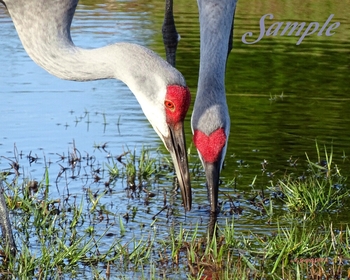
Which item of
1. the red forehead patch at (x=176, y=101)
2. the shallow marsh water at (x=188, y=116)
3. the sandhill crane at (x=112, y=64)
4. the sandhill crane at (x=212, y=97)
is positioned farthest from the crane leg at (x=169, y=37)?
the red forehead patch at (x=176, y=101)

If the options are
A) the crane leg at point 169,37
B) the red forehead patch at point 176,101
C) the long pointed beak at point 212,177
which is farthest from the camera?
the crane leg at point 169,37

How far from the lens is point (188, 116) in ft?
31.8

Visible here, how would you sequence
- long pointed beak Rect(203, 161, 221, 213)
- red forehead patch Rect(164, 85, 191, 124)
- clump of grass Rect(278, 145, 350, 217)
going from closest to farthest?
red forehead patch Rect(164, 85, 191, 124), long pointed beak Rect(203, 161, 221, 213), clump of grass Rect(278, 145, 350, 217)

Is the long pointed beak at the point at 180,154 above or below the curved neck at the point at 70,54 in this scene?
below

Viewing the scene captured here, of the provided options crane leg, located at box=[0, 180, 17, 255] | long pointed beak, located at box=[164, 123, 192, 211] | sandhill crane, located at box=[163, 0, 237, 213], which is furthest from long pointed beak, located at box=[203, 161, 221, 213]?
crane leg, located at box=[0, 180, 17, 255]

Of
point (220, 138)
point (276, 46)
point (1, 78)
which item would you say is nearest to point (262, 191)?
point (220, 138)

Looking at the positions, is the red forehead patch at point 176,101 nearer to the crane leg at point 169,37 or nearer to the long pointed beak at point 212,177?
the long pointed beak at point 212,177

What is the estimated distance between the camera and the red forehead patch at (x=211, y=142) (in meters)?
6.37

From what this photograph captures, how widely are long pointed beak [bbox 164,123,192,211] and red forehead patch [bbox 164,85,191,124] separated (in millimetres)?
101

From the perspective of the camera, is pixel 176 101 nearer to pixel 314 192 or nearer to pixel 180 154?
pixel 180 154

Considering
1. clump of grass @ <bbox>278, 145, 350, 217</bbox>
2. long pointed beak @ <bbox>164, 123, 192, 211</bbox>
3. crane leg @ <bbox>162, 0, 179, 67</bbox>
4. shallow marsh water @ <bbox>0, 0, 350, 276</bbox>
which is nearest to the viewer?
long pointed beak @ <bbox>164, 123, 192, 211</bbox>

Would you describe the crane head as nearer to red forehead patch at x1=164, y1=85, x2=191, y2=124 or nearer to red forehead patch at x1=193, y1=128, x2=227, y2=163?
red forehead patch at x1=164, y1=85, x2=191, y2=124

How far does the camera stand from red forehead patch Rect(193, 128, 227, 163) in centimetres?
637

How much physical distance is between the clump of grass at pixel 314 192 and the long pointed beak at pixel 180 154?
3.18 ft
